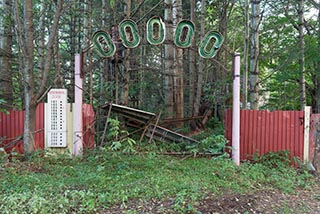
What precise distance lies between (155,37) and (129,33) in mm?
553

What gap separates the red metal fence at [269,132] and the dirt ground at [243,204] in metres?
1.55

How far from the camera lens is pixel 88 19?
8.33m

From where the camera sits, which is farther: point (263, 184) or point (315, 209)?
point (263, 184)

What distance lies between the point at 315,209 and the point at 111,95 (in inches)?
262

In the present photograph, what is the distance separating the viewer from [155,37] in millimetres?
5504

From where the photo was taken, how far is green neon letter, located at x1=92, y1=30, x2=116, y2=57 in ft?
17.6

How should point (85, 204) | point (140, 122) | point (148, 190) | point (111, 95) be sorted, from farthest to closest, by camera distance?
point (111, 95) → point (140, 122) → point (148, 190) → point (85, 204)

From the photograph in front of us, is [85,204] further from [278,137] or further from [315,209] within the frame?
[278,137]

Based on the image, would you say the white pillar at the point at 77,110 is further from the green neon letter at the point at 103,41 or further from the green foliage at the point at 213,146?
the green foliage at the point at 213,146

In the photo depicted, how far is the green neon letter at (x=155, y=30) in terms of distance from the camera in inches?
209

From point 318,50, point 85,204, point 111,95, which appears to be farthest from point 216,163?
point 318,50

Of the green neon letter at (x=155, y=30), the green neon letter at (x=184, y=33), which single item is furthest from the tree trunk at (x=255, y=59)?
the green neon letter at (x=155, y=30)

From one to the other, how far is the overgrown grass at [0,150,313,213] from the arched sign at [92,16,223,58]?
2268mm

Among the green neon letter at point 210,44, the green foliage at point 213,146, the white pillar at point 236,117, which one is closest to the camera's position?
the green neon letter at point 210,44
